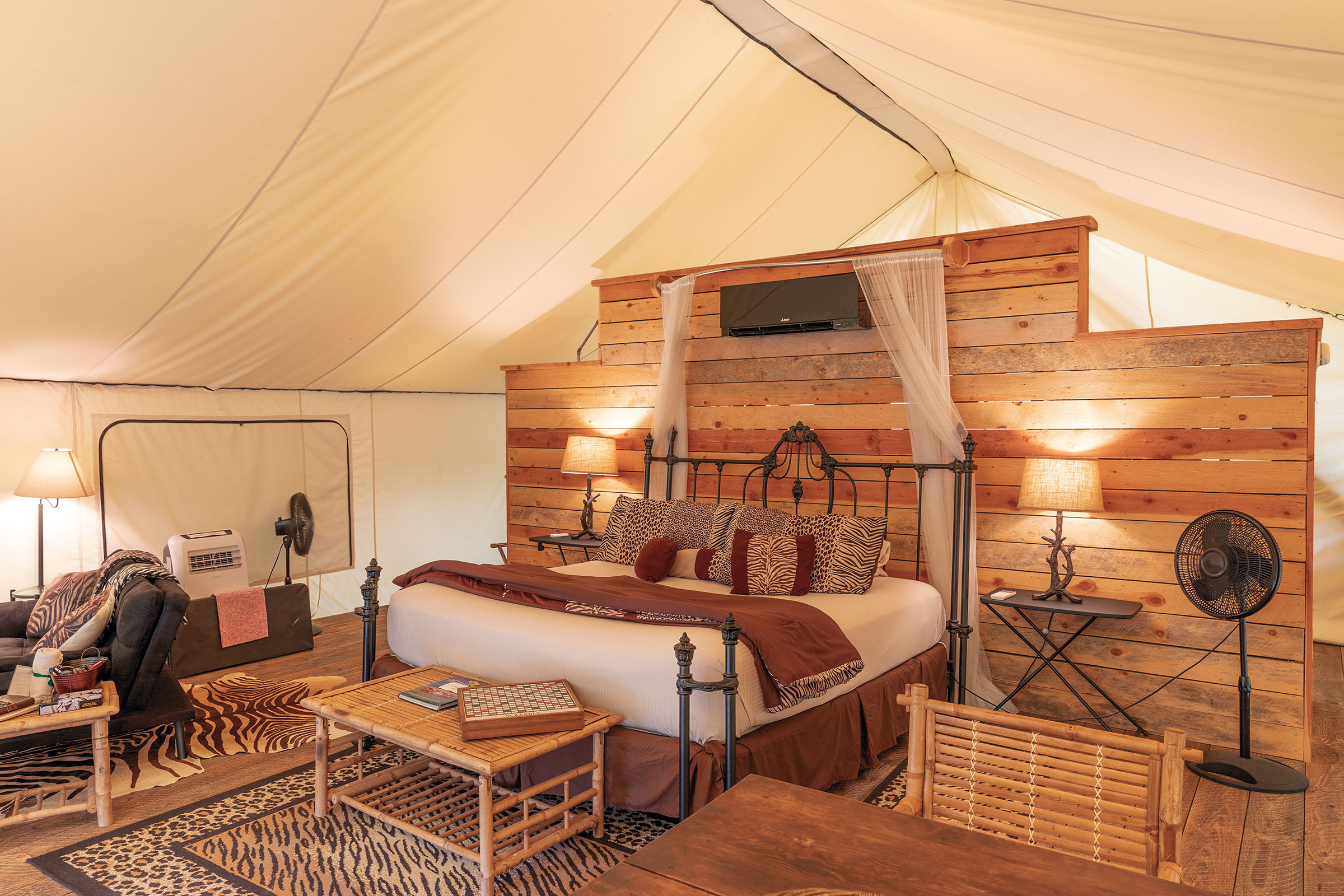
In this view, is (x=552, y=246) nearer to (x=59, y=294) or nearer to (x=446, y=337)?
(x=446, y=337)

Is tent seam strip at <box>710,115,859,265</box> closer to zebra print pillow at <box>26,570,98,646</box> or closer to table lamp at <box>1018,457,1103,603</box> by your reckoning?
table lamp at <box>1018,457,1103,603</box>

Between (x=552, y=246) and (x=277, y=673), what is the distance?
9.25 feet

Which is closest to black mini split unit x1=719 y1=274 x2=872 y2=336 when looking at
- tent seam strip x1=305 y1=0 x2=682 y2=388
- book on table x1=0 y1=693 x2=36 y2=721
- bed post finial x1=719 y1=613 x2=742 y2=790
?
tent seam strip x1=305 y1=0 x2=682 y2=388

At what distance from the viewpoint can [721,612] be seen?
304 centimetres

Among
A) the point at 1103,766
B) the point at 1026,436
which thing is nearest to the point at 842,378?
the point at 1026,436

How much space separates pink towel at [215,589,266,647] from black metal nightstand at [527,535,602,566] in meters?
1.59

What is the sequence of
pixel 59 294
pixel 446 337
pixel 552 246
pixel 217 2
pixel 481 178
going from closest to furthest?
pixel 217 2, pixel 59 294, pixel 481 178, pixel 552 246, pixel 446 337

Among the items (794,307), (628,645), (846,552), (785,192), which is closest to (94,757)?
(628,645)

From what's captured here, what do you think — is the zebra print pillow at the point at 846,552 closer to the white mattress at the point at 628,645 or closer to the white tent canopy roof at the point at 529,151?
the white mattress at the point at 628,645

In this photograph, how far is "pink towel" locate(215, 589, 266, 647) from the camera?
15.8ft

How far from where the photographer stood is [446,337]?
591 centimetres

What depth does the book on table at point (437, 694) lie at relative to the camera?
9.28 feet

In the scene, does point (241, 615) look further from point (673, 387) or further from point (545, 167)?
point (545, 167)

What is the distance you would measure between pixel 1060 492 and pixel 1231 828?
1.29 metres
